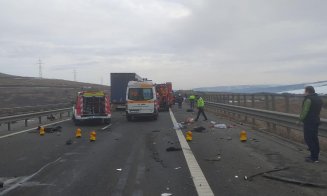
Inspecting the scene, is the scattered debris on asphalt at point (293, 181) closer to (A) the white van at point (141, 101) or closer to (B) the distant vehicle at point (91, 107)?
(B) the distant vehicle at point (91, 107)

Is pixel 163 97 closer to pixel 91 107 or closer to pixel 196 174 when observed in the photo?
pixel 91 107

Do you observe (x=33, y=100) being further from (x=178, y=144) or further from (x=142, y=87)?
(x=178, y=144)

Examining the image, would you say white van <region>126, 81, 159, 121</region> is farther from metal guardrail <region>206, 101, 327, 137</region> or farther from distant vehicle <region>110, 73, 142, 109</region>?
distant vehicle <region>110, 73, 142, 109</region>

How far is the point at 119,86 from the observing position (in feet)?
134

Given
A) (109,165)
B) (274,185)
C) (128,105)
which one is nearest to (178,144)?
(109,165)

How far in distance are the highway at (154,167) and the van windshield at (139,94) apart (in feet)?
38.4

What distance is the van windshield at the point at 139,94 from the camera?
27.3 m

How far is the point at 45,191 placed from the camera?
7465 millimetres

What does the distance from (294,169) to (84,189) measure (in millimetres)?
4316

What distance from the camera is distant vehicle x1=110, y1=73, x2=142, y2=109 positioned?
133 ft

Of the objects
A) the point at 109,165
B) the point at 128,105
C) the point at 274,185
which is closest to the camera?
the point at 274,185

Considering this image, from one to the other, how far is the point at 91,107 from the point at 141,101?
385cm

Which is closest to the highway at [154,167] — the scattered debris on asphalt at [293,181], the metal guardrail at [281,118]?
the scattered debris on asphalt at [293,181]

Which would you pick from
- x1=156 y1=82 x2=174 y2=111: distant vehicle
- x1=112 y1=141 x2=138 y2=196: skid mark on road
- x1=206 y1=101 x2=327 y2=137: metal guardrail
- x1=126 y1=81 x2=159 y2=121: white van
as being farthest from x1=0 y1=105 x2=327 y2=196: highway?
x1=156 y1=82 x2=174 y2=111: distant vehicle
